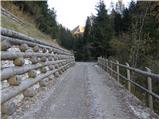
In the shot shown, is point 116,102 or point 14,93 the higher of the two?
point 14,93

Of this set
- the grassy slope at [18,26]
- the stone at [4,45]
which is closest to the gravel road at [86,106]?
the stone at [4,45]

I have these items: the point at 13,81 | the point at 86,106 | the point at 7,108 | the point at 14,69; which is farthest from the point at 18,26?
the point at 7,108

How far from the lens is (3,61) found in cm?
740

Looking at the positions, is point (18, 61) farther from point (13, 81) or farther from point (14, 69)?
point (13, 81)

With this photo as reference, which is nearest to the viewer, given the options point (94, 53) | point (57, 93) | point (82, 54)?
point (57, 93)

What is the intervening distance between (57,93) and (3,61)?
10.3ft

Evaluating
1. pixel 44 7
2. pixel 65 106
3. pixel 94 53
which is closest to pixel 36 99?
pixel 65 106

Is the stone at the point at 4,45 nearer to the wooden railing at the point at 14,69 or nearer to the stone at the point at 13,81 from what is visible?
the wooden railing at the point at 14,69

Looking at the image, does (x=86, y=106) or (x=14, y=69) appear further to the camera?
(x=86, y=106)

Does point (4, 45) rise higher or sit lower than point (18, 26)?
lower

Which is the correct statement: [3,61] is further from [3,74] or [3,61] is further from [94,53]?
[94,53]

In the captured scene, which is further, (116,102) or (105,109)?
(116,102)

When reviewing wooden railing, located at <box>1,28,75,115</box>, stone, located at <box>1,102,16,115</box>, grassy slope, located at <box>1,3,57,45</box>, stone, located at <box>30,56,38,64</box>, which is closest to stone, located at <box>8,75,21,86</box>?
wooden railing, located at <box>1,28,75,115</box>

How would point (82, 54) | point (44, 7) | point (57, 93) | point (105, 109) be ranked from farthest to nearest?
point (82, 54), point (44, 7), point (57, 93), point (105, 109)
